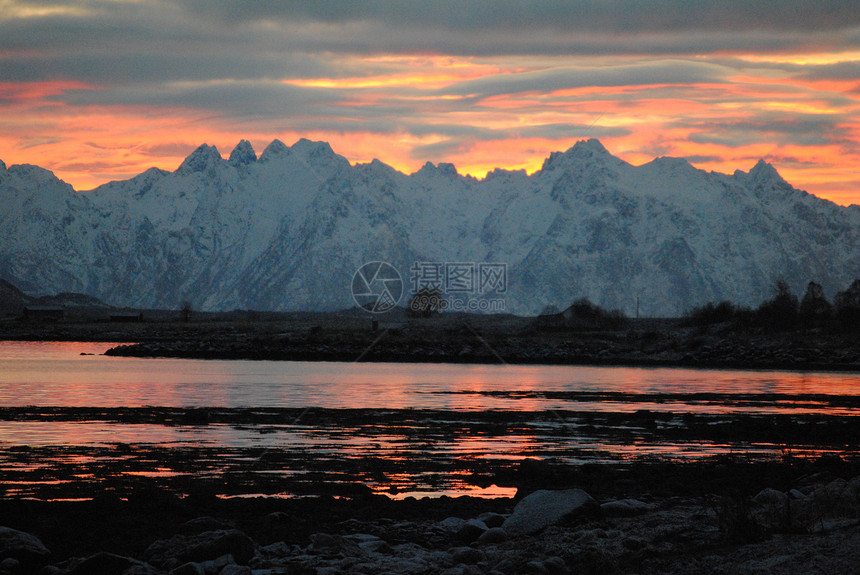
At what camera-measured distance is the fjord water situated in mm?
27375

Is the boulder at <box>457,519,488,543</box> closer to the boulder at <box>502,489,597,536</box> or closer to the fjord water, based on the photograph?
the boulder at <box>502,489,597,536</box>

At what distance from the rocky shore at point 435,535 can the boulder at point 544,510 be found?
0.03 metres

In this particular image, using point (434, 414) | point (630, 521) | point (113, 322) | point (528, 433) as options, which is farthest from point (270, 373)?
point (113, 322)

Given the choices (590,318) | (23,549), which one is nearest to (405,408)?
(23,549)

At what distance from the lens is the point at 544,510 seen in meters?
15.8

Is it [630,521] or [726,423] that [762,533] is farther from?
[726,423]

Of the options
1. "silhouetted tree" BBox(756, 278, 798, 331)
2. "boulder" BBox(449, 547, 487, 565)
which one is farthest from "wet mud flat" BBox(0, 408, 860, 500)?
"silhouetted tree" BBox(756, 278, 798, 331)

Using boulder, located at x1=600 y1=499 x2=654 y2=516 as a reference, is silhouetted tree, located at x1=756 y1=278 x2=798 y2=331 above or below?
above

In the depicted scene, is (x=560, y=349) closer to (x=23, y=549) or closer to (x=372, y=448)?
(x=372, y=448)

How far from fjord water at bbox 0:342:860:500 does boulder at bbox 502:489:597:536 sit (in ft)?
14.2

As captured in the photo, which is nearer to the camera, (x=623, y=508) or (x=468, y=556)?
(x=468, y=556)

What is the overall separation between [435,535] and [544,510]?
1763mm

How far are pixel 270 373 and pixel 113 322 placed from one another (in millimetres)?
111229

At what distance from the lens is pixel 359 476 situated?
71.6 feet
